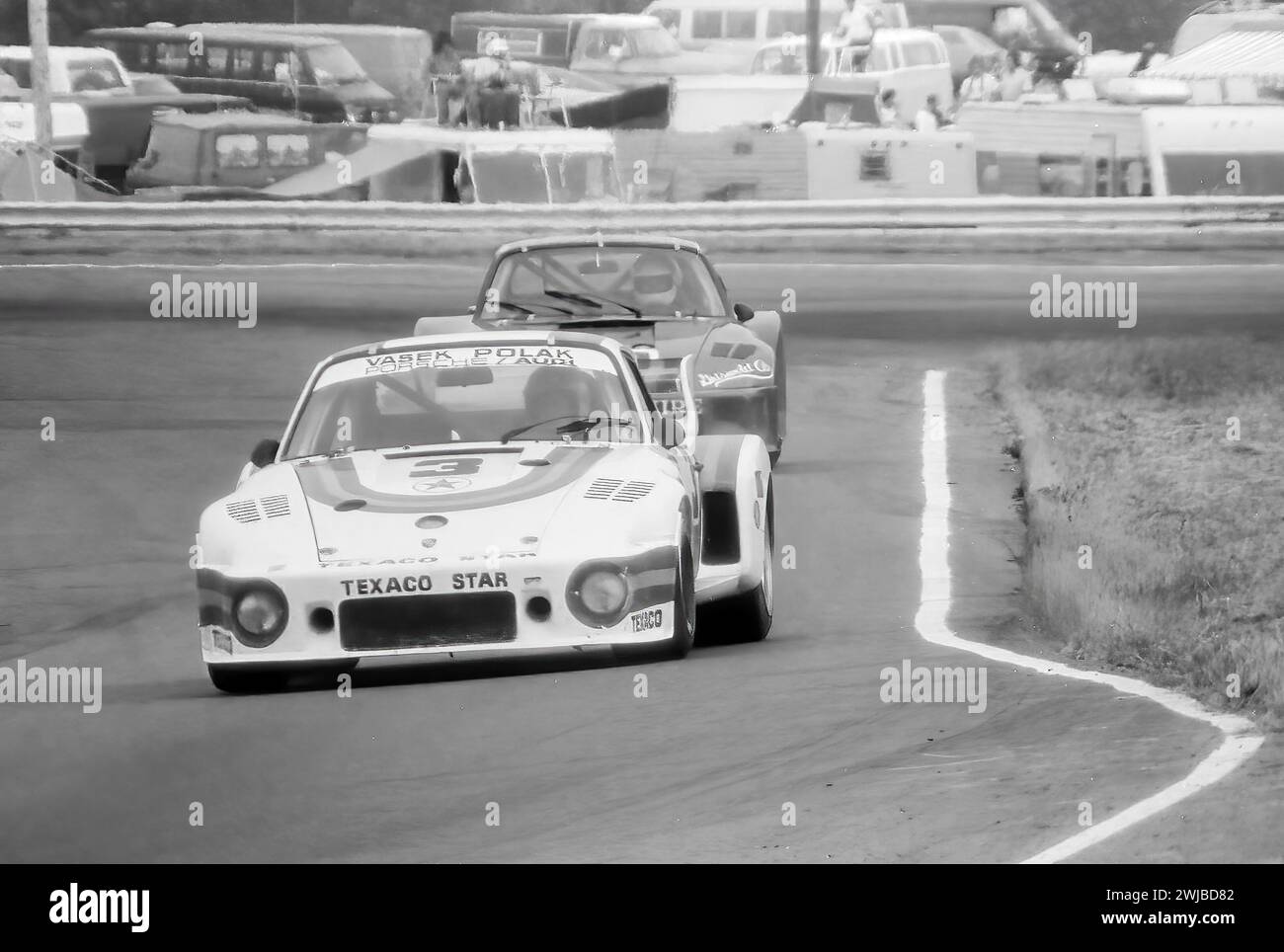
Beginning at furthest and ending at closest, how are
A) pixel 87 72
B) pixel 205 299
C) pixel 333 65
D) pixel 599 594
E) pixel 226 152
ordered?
1. pixel 333 65
2. pixel 87 72
3. pixel 226 152
4. pixel 205 299
5. pixel 599 594

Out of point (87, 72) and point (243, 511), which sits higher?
point (87, 72)

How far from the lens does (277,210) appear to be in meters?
23.3

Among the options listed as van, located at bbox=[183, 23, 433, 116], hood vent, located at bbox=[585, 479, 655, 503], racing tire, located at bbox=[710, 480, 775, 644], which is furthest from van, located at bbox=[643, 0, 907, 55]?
hood vent, located at bbox=[585, 479, 655, 503]

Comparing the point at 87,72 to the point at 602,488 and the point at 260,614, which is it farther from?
the point at 260,614

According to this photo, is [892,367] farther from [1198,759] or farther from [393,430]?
[1198,759]

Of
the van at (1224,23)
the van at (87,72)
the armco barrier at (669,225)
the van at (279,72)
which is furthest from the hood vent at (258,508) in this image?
the van at (1224,23)

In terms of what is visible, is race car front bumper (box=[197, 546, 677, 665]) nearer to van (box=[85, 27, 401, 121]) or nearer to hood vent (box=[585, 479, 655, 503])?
hood vent (box=[585, 479, 655, 503])

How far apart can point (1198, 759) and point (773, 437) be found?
5.98 metres

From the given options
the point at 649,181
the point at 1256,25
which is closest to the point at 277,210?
the point at 649,181

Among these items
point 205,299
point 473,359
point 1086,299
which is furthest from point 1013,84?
point 473,359

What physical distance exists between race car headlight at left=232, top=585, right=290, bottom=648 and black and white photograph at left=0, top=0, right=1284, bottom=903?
0.05 feet

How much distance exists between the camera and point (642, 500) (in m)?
8.11

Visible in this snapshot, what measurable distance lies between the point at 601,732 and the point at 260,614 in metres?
1.20

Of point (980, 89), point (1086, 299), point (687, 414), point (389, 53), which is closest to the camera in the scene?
point (687, 414)
